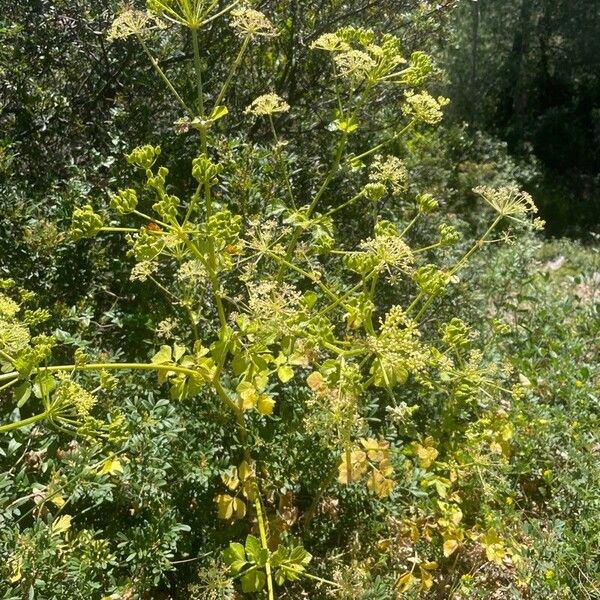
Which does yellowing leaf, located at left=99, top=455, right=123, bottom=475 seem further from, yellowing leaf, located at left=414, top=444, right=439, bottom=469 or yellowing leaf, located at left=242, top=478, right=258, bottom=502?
yellowing leaf, located at left=414, top=444, right=439, bottom=469

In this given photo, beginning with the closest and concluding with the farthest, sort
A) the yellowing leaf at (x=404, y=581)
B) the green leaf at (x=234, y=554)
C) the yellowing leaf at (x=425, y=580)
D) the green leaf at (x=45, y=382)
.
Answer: the green leaf at (x=45, y=382), the green leaf at (x=234, y=554), the yellowing leaf at (x=404, y=581), the yellowing leaf at (x=425, y=580)

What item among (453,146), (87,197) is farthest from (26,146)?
(453,146)

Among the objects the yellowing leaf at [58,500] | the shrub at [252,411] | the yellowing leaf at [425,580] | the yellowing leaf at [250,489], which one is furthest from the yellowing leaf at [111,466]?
the yellowing leaf at [425,580]

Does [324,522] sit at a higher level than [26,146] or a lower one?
lower

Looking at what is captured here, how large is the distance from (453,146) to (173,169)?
3770mm

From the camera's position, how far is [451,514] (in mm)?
2576

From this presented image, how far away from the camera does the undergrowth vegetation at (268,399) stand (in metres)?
1.91

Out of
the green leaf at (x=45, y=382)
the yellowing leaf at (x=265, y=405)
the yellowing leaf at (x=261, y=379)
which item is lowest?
the yellowing leaf at (x=265, y=405)

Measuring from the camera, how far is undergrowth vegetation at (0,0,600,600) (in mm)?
1907

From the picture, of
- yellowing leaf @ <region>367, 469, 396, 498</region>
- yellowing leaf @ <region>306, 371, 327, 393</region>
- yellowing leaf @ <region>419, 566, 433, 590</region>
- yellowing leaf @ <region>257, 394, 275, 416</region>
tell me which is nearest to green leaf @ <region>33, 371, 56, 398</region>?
yellowing leaf @ <region>257, 394, 275, 416</region>

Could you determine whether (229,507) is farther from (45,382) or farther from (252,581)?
(45,382)

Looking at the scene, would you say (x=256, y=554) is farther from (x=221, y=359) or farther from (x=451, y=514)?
(x=451, y=514)

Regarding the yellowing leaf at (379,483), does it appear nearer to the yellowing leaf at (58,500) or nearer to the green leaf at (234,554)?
the green leaf at (234,554)

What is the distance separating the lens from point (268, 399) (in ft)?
6.79
